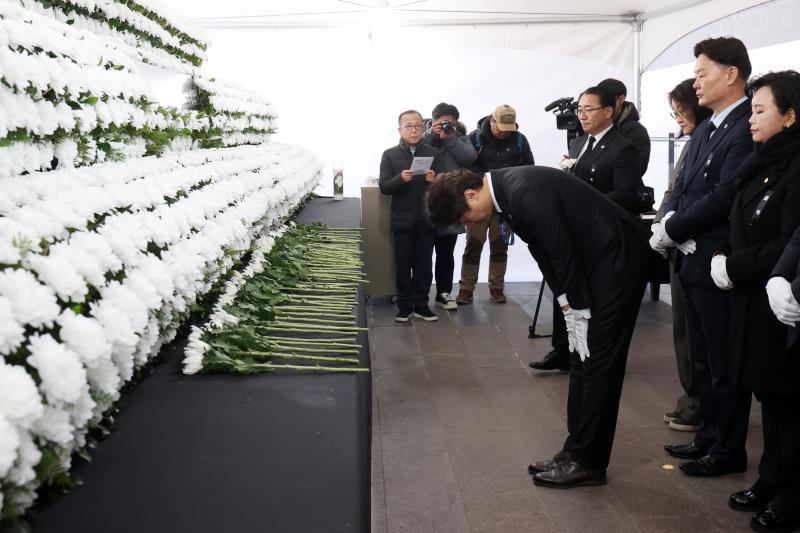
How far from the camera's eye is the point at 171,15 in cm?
402

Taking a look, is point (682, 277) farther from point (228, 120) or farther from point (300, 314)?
point (228, 120)

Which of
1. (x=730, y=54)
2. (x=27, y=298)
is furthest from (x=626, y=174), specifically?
(x=27, y=298)

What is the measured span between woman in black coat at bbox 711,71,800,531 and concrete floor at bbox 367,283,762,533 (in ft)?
0.98

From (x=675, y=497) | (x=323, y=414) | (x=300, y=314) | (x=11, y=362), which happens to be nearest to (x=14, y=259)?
(x=11, y=362)

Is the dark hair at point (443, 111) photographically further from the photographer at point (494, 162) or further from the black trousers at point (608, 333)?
the black trousers at point (608, 333)

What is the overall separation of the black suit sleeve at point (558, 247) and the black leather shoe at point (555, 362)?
1.95 metres

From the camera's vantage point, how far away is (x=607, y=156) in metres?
4.34

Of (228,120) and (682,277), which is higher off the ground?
(228,120)

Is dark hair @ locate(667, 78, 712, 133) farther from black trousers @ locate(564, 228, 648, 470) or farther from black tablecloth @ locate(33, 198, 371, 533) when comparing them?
black tablecloth @ locate(33, 198, 371, 533)

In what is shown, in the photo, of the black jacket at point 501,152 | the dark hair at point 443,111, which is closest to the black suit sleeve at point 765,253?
the black jacket at point 501,152

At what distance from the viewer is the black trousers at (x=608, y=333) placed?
304 cm

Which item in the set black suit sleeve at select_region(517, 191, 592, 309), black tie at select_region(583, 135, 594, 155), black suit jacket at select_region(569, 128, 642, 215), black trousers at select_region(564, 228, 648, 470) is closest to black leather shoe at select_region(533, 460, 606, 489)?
black trousers at select_region(564, 228, 648, 470)

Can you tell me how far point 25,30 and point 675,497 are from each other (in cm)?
279

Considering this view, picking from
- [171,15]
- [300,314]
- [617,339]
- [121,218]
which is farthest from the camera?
[171,15]
